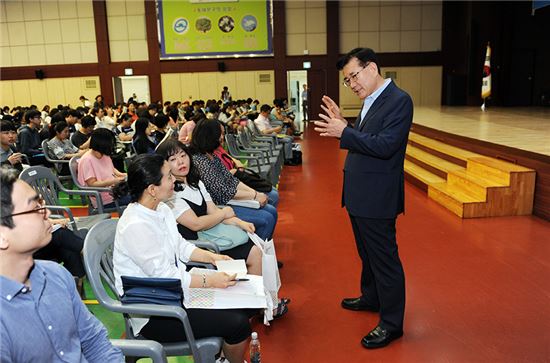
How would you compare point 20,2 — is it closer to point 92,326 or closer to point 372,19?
point 372,19

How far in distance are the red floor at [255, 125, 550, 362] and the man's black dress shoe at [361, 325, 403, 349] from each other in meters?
0.04

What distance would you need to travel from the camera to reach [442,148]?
6875mm

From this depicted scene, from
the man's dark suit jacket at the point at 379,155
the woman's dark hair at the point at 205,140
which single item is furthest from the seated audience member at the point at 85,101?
the man's dark suit jacket at the point at 379,155

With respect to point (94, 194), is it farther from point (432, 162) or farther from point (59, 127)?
point (432, 162)

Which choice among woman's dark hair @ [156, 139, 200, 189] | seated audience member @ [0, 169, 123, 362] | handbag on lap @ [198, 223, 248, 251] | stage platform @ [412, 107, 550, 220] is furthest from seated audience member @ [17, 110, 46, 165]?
stage platform @ [412, 107, 550, 220]

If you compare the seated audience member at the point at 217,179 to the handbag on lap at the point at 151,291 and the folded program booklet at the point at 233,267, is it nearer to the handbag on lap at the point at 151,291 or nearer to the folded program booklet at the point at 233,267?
the folded program booklet at the point at 233,267

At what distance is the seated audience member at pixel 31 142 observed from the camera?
594cm

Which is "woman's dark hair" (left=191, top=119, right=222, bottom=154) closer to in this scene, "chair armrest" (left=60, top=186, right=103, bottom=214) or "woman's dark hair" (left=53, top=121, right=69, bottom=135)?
"chair armrest" (left=60, top=186, right=103, bottom=214)

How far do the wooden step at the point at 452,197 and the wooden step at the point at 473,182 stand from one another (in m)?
0.05

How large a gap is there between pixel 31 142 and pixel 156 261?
17.6 feet

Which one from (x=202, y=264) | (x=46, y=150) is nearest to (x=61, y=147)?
(x=46, y=150)

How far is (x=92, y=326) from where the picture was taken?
136 centimetres

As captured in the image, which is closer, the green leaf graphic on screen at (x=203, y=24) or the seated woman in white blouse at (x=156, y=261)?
the seated woman in white blouse at (x=156, y=261)

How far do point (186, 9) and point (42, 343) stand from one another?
609 inches
